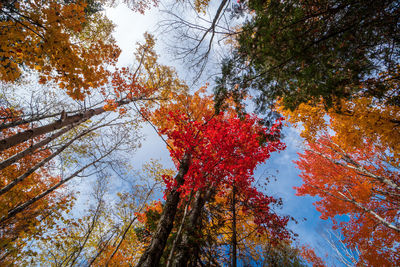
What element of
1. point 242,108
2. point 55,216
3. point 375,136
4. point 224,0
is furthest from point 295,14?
point 55,216

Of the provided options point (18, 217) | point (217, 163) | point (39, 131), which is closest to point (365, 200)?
point (217, 163)

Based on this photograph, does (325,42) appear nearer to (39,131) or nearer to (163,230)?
(163,230)

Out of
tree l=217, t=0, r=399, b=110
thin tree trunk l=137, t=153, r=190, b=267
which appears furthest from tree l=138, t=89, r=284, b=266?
tree l=217, t=0, r=399, b=110

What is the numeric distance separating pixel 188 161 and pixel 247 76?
472 cm

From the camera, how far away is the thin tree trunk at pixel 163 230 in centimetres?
398

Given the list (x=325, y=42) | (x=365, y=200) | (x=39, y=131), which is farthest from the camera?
(x=365, y=200)

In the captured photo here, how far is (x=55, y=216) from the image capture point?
6.29 metres

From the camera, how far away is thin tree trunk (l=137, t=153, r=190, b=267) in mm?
3977

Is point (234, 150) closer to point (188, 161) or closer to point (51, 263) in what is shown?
point (188, 161)

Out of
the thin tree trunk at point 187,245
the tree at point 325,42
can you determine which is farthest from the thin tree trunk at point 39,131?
the tree at point 325,42

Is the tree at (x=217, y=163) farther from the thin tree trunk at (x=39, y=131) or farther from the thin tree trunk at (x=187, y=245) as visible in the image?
the thin tree trunk at (x=39, y=131)

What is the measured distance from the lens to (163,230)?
4613 mm

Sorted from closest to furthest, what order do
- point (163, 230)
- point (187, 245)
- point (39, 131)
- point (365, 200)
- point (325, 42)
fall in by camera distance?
point (325, 42) < point (39, 131) < point (187, 245) < point (163, 230) < point (365, 200)

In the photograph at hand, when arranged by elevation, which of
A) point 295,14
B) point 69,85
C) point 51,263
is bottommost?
point 51,263
